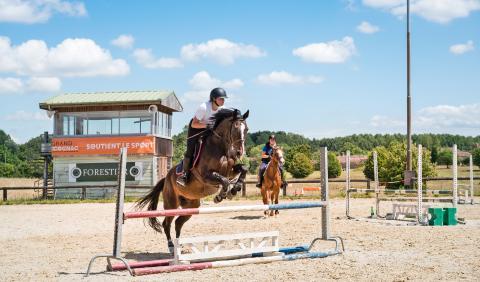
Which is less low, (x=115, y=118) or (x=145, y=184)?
(x=115, y=118)

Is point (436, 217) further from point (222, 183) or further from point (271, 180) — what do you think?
point (222, 183)

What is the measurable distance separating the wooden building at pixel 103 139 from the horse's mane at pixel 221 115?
20986 millimetres

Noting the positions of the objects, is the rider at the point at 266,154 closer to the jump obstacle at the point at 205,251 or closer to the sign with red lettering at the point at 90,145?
the jump obstacle at the point at 205,251

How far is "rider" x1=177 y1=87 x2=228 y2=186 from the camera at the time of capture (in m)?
7.84

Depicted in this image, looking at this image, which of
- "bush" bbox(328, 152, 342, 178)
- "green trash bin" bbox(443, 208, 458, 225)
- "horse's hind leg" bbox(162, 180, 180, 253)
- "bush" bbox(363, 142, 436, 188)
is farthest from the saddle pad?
"bush" bbox(328, 152, 342, 178)

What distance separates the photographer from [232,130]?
287 inches

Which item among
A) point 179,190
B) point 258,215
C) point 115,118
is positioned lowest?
point 258,215

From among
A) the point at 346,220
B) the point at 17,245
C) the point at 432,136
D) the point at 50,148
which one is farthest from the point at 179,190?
the point at 432,136

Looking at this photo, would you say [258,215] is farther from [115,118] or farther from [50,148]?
[50,148]

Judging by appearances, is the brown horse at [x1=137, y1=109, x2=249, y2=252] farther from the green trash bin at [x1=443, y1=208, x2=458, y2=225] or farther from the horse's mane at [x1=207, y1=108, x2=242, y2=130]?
the green trash bin at [x1=443, y1=208, x2=458, y2=225]

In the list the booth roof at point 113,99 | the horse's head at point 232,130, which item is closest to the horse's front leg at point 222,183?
the horse's head at point 232,130

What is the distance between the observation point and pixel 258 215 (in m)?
16.0

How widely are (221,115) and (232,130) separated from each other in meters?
0.49

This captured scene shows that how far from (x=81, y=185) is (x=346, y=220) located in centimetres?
1848
